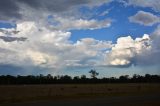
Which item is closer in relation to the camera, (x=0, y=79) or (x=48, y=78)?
(x=0, y=79)

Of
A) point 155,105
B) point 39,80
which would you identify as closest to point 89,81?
point 39,80

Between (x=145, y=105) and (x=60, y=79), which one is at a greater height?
(x=60, y=79)

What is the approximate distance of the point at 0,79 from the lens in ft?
581

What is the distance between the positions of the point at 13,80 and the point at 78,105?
152931 mm

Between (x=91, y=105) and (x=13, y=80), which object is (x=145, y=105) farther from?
(x=13, y=80)

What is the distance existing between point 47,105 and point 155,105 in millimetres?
9207

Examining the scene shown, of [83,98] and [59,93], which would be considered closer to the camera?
[83,98]

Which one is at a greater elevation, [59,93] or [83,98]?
[59,93]

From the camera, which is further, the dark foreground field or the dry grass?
the dry grass

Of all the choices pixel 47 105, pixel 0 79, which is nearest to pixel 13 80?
pixel 0 79

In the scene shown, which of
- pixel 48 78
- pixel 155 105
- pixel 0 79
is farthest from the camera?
pixel 48 78

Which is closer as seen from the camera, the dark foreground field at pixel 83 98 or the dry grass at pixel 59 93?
the dark foreground field at pixel 83 98

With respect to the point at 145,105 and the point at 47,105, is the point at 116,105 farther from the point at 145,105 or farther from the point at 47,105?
the point at 47,105

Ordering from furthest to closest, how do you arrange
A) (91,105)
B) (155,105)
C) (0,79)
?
(0,79) < (155,105) < (91,105)
